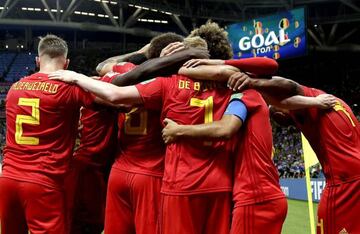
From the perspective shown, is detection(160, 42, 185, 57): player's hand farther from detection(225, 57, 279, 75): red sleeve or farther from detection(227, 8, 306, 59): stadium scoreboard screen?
detection(227, 8, 306, 59): stadium scoreboard screen

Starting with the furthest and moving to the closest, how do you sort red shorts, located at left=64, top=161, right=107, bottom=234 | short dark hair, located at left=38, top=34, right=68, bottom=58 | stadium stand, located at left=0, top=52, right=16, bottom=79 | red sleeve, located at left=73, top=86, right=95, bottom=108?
stadium stand, located at left=0, top=52, right=16, bottom=79 < red shorts, located at left=64, top=161, right=107, bottom=234 < short dark hair, located at left=38, top=34, right=68, bottom=58 < red sleeve, located at left=73, top=86, right=95, bottom=108

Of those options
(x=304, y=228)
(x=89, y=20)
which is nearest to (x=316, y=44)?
(x=89, y=20)

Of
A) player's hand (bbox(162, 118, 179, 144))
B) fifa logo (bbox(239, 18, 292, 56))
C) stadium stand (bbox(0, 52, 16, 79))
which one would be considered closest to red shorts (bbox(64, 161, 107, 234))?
player's hand (bbox(162, 118, 179, 144))

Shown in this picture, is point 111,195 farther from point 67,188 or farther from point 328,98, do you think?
point 328,98

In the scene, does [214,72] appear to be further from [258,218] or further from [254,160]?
[258,218]

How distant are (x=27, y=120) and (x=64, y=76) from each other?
0.52 metres

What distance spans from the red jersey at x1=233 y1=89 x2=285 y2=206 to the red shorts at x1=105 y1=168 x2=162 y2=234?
727 millimetres

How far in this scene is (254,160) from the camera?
12.2 feet

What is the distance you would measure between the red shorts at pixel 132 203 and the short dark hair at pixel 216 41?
1.08m

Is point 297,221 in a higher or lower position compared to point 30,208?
lower

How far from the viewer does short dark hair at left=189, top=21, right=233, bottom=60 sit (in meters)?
4.08

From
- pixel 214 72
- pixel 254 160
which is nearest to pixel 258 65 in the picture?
pixel 214 72

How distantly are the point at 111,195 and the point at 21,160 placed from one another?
0.89m

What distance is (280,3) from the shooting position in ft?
88.7
